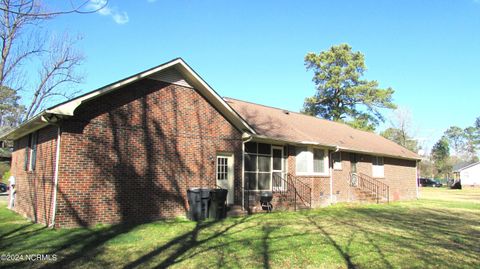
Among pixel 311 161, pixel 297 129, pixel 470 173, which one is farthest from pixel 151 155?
pixel 470 173

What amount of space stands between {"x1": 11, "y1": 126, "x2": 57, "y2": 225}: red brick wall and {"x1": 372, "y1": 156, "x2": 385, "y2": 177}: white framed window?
1891 cm

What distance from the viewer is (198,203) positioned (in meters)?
11.8

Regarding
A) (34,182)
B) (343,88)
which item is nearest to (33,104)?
(34,182)

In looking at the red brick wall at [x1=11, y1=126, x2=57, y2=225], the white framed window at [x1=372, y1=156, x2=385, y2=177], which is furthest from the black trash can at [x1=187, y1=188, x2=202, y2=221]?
the white framed window at [x1=372, y1=156, x2=385, y2=177]

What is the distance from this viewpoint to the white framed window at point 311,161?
17.1 meters

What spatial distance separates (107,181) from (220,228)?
3.53 metres

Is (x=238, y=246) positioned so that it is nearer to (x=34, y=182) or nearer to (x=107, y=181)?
(x=107, y=181)

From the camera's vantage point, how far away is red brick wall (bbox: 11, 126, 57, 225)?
33.7ft

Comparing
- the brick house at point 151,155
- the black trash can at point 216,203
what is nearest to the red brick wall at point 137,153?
the brick house at point 151,155

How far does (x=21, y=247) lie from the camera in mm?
7836

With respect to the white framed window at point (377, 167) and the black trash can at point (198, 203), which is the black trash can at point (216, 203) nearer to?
the black trash can at point (198, 203)

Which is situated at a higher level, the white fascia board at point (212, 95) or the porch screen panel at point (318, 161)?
the white fascia board at point (212, 95)

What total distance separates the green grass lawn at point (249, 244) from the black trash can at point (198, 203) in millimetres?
468

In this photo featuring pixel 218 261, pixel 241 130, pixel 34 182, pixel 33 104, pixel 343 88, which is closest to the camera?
pixel 218 261
